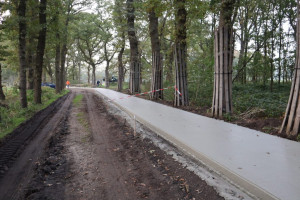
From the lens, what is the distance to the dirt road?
12.0 ft

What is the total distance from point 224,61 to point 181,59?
354 cm

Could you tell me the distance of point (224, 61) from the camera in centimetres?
788

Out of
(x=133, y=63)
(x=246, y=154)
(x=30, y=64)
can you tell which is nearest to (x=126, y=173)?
(x=246, y=154)

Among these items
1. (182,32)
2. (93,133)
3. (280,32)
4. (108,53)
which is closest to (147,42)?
(108,53)

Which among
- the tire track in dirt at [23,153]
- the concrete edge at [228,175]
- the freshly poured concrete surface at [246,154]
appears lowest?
the tire track in dirt at [23,153]

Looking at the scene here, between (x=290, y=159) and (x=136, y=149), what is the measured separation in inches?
133

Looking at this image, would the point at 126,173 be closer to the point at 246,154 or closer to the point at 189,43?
the point at 246,154

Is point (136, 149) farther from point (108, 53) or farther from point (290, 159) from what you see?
point (108, 53)

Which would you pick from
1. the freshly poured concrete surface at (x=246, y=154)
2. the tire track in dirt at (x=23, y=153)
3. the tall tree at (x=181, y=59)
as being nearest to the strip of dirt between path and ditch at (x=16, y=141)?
the tire track in dirt at (x=23, y=153)

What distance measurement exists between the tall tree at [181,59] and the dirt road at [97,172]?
4.91m

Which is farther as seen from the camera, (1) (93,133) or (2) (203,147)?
(1) (93,133)

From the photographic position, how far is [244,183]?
10.7 feet

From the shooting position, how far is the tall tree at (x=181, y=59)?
11117mm

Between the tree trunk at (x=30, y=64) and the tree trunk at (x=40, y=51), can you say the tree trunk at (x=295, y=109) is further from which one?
the tree trunk at (x=30, y=64)
